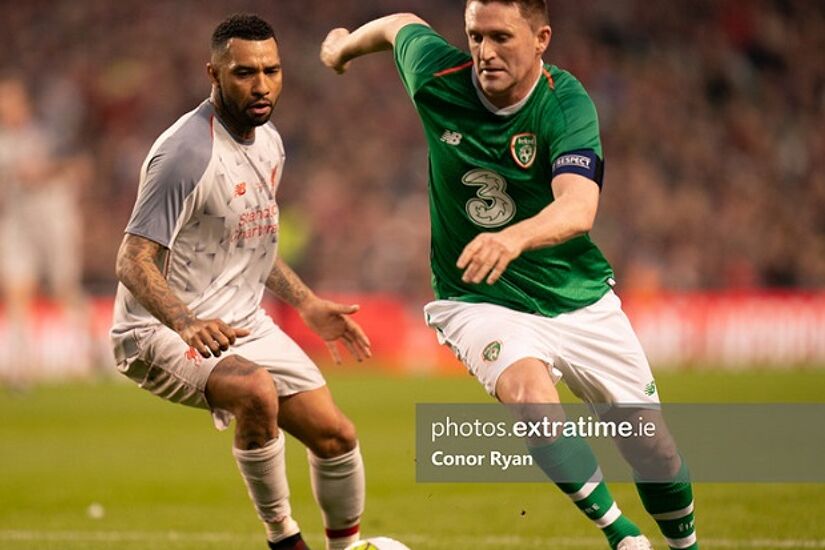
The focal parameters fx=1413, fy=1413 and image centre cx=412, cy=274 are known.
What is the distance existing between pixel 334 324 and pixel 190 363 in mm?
773

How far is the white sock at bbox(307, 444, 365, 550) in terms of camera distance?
6199 millimetres

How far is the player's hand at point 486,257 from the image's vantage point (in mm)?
4570

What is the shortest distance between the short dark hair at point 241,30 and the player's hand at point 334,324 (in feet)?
4.11

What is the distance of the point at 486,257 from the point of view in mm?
4598

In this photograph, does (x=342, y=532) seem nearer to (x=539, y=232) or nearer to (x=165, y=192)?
(x=165, y=192)

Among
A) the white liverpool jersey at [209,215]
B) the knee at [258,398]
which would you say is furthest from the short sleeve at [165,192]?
the knee at [258,398]

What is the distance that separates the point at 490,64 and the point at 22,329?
10804mm

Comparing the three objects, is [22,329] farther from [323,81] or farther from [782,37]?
[782,37]

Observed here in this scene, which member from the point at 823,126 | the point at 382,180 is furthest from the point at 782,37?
the point at 382,180

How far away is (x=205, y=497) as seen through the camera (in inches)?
348

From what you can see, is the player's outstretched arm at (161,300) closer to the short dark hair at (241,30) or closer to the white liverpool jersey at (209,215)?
the white liverpool jersey at (209,215)

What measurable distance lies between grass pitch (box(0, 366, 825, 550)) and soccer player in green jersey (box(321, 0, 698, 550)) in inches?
51.1

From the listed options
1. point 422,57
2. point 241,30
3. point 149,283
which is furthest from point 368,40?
point 149,283

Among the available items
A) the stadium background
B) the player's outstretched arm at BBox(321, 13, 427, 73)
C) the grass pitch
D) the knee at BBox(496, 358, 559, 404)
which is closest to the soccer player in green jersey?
the knee at BBox(496, 358, 559, 404)
